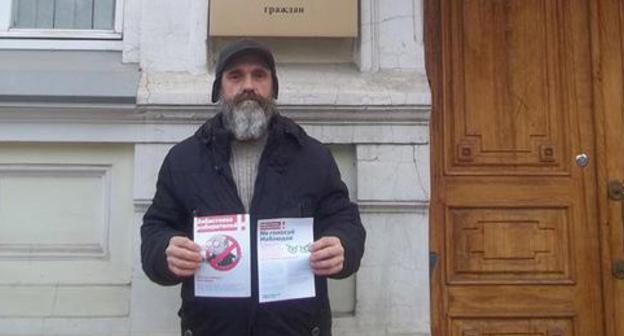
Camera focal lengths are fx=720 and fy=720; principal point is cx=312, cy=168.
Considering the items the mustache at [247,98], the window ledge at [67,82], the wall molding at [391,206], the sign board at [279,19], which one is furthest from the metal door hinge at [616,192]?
the window ledge at [67,82]

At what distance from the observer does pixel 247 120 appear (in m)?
2.66

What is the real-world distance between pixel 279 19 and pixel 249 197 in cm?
115

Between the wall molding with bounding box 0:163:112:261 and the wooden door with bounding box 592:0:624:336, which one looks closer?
the wall molding with bounding box 0:163:112:261

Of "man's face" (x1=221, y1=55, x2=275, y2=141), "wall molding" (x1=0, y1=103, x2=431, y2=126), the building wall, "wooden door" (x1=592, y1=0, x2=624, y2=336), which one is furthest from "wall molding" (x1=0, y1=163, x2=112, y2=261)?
"wooden door" (x1=592, y1=0, x2=624, y2=336)

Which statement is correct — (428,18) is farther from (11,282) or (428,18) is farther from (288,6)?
(11,282)

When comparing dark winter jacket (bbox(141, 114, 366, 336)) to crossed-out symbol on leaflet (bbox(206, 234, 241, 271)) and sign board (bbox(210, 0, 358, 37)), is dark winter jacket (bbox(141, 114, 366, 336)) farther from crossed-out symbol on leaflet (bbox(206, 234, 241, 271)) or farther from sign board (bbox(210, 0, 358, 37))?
sign board (bbox(210, 0, 358, 37))

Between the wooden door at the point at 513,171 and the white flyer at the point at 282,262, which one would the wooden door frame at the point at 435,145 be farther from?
the white flyer at the point at 282,262

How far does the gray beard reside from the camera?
8.73 ft

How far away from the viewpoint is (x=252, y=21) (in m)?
3.43

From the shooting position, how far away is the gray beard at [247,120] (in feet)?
8.73

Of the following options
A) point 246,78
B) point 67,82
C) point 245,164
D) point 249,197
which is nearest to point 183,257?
point 249,197

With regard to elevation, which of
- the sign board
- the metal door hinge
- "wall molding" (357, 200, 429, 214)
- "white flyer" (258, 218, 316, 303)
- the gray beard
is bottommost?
"white flyer" (258, 218, 316, 303)

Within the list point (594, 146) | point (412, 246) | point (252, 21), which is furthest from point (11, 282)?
point (594, 146)

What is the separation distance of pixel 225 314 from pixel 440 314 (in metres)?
1.40
